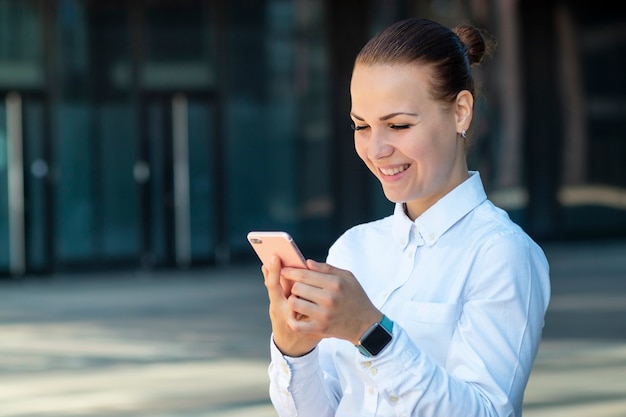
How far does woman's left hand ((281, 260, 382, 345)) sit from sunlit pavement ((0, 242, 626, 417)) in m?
4.49

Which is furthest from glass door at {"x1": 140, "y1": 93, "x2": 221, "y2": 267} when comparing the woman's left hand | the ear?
the woman's left hand

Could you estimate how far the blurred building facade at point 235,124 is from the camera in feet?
47.5

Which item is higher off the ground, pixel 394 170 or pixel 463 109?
pixel 463 109

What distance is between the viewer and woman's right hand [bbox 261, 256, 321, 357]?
1862 mm

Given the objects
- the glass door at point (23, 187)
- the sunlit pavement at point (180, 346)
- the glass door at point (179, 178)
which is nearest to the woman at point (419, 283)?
the sunlit pavement at point (180, 346)

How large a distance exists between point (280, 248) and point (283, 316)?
0.13 m

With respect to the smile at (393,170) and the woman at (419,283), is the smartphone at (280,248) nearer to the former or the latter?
the woman at (419,283)

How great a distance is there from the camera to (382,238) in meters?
2.21

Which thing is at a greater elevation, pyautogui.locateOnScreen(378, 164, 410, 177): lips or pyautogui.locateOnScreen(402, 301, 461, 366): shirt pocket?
pyautogui.locateOnScreen(378, 164, 410, 177): lips

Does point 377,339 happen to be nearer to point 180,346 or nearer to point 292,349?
point 292,349

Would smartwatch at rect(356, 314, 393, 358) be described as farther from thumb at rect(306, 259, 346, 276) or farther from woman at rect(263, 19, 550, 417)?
thumb at rect(306, 259, 346, 276)

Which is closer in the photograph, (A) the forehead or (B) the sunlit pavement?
(A) the forehead

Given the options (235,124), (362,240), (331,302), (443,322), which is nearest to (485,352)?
(443,322)

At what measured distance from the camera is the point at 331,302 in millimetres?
1763
